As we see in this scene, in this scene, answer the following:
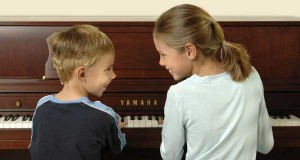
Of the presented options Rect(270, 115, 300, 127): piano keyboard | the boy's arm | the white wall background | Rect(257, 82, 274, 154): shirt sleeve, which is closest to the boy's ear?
the boy's arm

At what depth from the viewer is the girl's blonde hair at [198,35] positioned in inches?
57.7

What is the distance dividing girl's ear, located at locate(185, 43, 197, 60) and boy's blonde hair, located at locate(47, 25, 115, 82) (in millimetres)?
317

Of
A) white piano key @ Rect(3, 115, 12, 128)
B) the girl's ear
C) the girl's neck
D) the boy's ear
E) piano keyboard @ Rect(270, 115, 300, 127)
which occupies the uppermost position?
the girl's ear

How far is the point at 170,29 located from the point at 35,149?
691 mm

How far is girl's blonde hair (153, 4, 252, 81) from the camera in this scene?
4.81 feet

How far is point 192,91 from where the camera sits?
1.45 m

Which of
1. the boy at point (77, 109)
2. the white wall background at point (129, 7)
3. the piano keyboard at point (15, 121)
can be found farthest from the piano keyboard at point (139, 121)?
the white wall background at point (129, 7)

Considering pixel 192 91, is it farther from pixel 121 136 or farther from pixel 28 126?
pixel 28 126

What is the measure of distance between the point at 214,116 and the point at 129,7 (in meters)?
2.15

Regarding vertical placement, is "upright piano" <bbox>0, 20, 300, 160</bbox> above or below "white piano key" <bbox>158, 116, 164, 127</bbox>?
above

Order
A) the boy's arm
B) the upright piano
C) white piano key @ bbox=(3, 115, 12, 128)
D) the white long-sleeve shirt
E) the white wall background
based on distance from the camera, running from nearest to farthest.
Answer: the white long-sleeve shirt < the boy's arm < white piano key @ bbox=(3, 115, 12, 128) < the upright piano < the white wall background

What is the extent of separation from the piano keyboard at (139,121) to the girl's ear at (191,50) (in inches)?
31.8

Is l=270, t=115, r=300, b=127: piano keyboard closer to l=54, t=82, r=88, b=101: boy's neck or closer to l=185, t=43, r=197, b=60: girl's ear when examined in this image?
l=185, t=43, r=197, b=60: girl's ear

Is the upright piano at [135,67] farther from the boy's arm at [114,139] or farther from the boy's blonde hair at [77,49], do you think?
the boy's blonde hair at [77,49]
